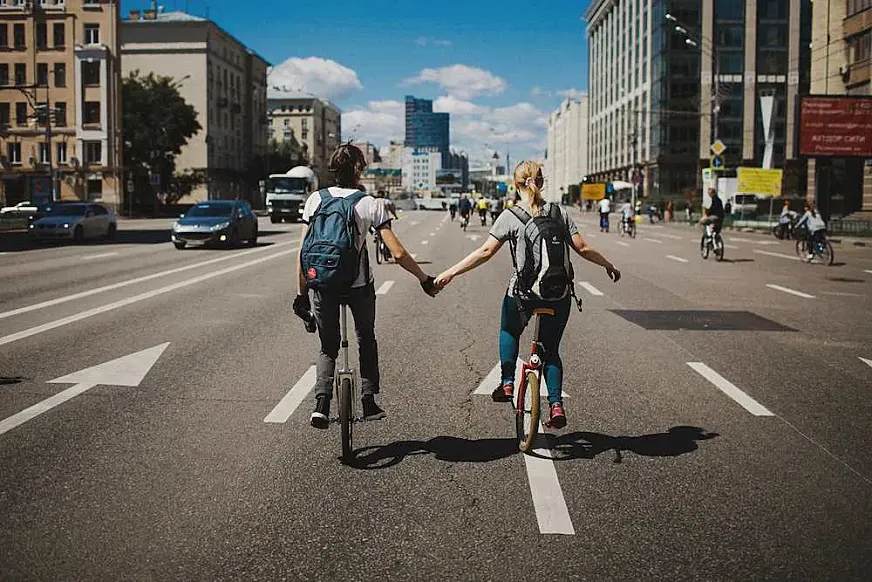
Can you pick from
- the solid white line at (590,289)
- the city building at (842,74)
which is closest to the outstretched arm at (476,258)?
the solid white line at (590,289)

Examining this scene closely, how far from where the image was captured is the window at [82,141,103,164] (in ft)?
235

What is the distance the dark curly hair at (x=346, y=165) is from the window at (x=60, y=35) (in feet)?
236

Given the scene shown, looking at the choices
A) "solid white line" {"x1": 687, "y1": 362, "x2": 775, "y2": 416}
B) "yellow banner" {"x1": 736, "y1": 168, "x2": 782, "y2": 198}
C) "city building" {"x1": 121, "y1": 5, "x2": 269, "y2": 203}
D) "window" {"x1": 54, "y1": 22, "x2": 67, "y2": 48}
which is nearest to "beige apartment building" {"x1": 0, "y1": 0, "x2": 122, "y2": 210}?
"window" {"x1": 54, "y1": 22, "x2": 67, "y2": 48}

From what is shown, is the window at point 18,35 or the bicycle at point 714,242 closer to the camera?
the bicycle at point 714,242

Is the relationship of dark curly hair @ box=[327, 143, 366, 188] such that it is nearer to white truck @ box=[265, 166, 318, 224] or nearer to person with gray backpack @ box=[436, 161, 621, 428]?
person with gray backpack @ box=[436, 161, 621, 428]

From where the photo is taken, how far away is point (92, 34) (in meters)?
70.8

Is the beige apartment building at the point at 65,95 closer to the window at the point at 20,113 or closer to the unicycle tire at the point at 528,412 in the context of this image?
the window at the point at 20,113

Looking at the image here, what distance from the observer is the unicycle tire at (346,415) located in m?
5.18

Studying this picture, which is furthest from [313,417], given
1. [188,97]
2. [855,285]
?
[188,97]

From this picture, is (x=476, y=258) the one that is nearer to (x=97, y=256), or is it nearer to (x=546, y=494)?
(x=546, y=494)

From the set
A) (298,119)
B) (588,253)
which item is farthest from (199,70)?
(588,253)

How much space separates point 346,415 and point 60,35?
239 feet

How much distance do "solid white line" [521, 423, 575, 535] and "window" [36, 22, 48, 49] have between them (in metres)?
73.1

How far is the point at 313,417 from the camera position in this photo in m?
5.38
